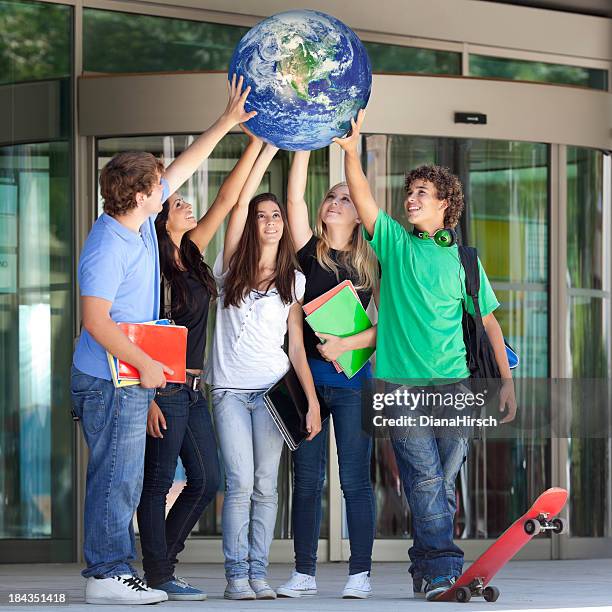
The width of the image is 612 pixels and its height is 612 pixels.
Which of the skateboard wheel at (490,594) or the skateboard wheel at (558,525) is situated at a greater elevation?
the skateboard wheel at (558,525)

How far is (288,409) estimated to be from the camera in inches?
226

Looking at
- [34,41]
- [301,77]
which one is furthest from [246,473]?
[34,41]

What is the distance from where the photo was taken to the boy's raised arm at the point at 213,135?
5609mm

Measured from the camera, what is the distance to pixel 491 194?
8914 mm

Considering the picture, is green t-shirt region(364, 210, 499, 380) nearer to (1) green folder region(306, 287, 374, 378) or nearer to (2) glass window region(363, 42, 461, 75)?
(1) green folder region(306, 287, 374, 378)

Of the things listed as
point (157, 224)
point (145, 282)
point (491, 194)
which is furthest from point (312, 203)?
point (145, 282)

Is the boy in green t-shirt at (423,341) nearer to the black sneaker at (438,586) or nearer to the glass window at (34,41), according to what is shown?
the black sneaker at (438,586)

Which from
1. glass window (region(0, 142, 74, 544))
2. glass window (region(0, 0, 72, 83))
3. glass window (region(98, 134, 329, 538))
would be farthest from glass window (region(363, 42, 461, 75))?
glass window (region(0, 142, 74, 544))

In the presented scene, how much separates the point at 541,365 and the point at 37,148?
3.51 m

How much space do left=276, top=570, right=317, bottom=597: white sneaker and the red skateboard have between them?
68 centimetres

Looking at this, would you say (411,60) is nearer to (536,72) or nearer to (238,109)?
(536,72)

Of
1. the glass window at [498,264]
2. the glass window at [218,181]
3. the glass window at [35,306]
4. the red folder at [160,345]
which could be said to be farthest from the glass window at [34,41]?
the red folder at [160,345]

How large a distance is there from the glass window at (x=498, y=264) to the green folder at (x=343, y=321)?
2757mm

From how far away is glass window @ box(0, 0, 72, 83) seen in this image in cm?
849
